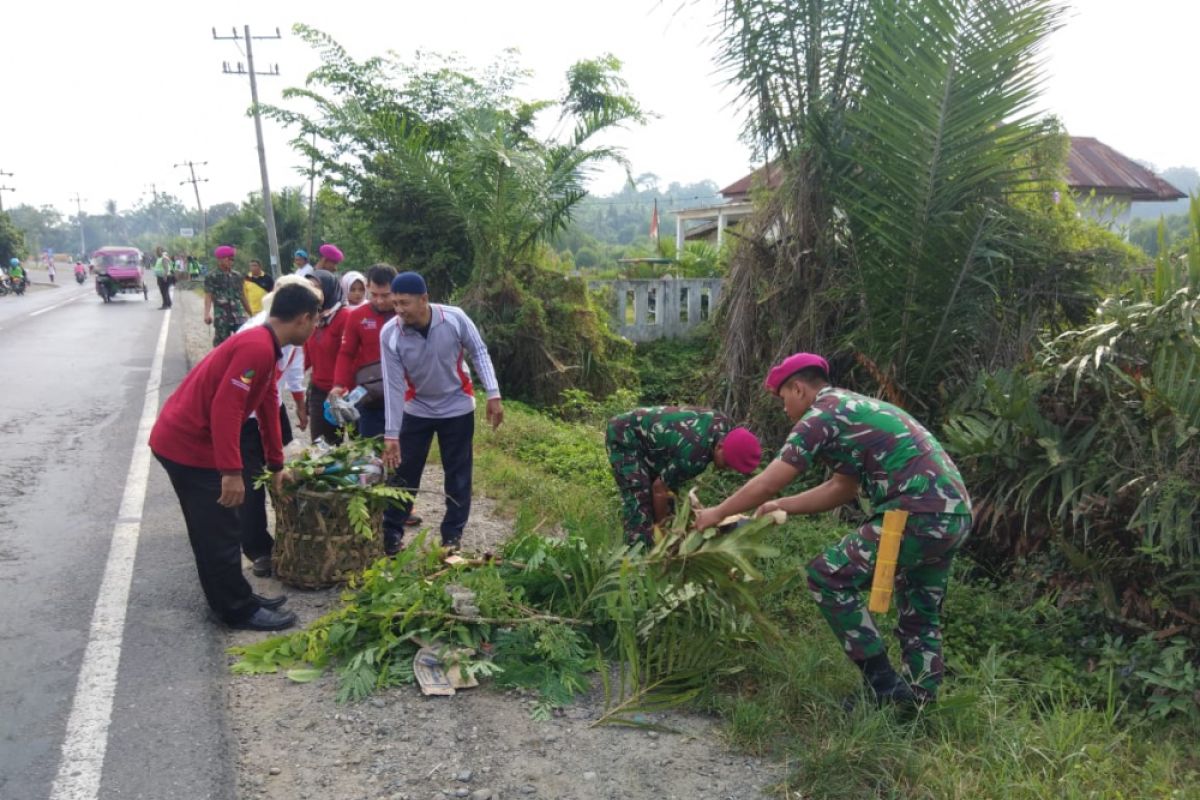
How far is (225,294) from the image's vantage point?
42.3 feet

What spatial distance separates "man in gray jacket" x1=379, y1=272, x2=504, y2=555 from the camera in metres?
5.37

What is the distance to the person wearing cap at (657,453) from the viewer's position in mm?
4953

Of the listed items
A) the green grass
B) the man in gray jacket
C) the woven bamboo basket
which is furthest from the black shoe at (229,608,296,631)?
the green grass

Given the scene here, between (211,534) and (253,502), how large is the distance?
81 centimetres

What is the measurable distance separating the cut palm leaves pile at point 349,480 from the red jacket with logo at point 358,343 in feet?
3.42

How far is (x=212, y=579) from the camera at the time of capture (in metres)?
4.48

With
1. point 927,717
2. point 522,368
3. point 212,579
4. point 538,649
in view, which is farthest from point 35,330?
point 927,717

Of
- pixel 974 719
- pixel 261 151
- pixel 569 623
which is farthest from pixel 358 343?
pixel 261 151

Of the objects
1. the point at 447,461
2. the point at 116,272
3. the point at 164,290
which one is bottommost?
the point at 164,290

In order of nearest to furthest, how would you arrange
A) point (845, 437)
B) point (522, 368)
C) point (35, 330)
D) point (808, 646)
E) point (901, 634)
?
point (845, 437), point (901, 634), point (808, 646), point (522, 368), point (35, 330)

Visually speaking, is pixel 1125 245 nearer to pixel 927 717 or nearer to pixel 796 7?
pixel 796 7

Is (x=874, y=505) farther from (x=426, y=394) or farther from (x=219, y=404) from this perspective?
(x=219, y=404)

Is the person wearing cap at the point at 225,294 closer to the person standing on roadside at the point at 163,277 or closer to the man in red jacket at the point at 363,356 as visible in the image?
the man in red jacket at the point at 363,356

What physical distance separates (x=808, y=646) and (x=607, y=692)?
1017 mm
